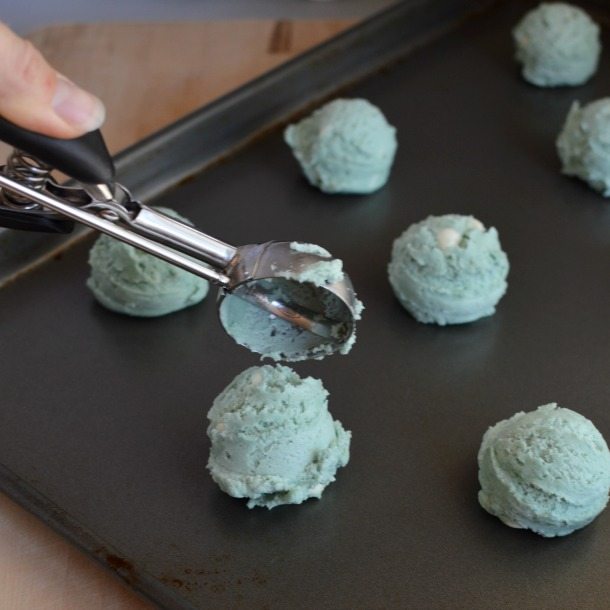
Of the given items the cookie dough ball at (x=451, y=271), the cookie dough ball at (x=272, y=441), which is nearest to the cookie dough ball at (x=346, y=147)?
the cookie dough ball at (x=451, y=271)

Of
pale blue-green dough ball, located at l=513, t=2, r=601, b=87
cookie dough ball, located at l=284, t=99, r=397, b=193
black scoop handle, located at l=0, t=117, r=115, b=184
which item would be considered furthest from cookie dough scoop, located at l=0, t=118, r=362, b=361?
pale blue-green dough ball, located at l=513, t=2, r=601, b=87

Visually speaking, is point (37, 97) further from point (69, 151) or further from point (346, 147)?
point (346, 147)

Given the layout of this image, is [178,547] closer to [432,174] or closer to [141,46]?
[432,174]

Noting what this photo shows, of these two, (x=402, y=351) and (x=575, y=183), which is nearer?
(x=402, y=351)

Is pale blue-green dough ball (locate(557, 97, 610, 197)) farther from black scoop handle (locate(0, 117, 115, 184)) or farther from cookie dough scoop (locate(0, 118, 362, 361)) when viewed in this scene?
black scoop handle (locate(0, 117, 115, 184))

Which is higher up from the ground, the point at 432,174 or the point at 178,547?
the point at 178,547

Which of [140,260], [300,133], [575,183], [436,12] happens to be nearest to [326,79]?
[300,133]

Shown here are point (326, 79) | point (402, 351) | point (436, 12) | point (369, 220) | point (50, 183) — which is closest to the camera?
point (50, 183)

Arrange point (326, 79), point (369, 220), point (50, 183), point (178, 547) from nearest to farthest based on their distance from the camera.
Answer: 1. point (50, 183)
2. point (178, 547)
3. point (369, 220)
4. point (326, 79)

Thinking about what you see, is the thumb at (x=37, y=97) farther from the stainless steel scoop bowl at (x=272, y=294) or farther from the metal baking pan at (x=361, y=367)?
the metal baking pan at (x=361, y=367)
